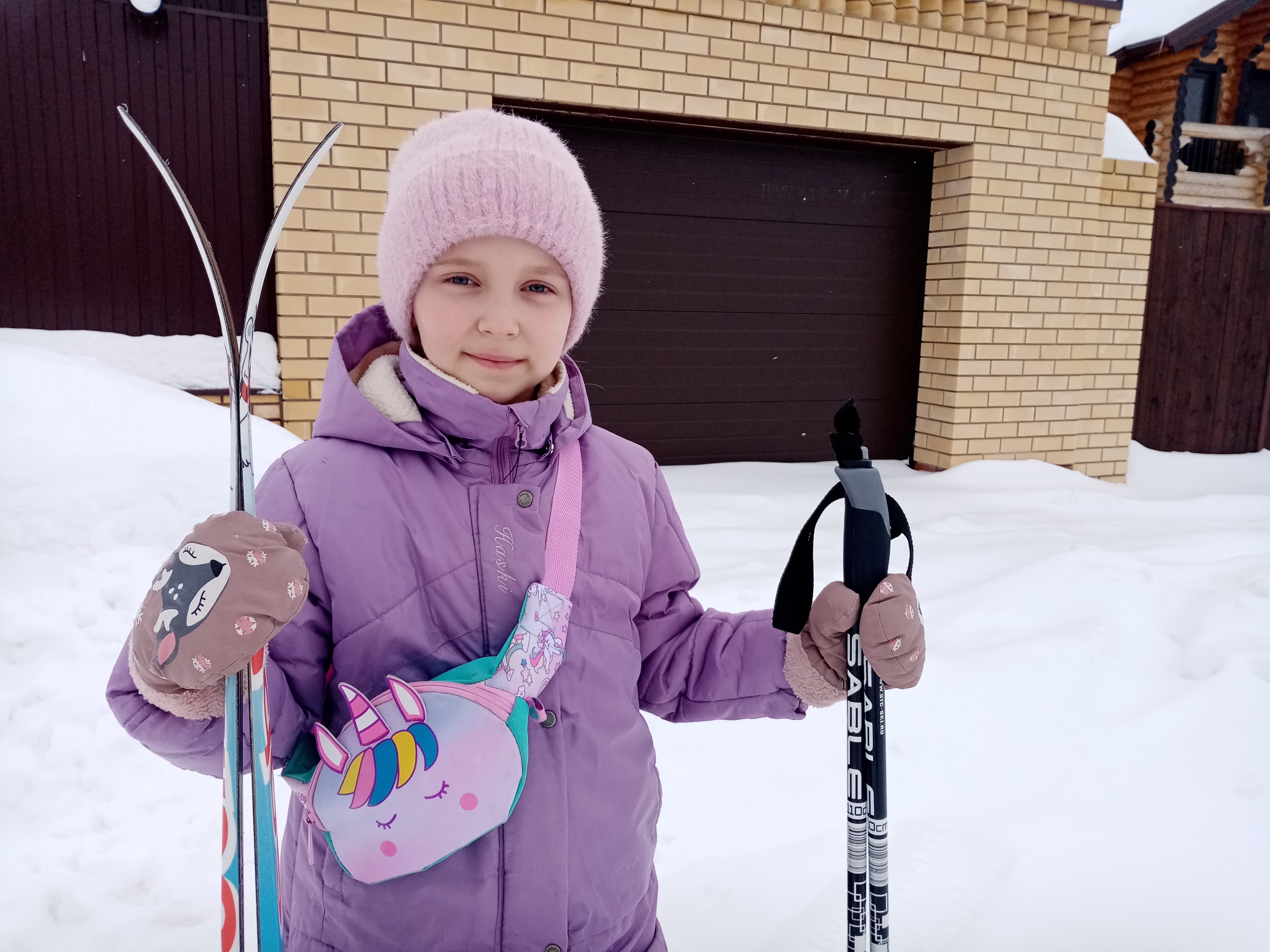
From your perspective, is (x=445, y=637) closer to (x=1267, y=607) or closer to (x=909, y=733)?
(x=909, y=733)

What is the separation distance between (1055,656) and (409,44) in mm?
4068

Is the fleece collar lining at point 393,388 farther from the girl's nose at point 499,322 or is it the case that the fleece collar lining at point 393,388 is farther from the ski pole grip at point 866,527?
the ski pole grip at point 866,527

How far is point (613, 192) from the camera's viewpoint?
17.3 feet

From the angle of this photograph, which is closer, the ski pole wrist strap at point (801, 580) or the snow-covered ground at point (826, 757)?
the ski pole wrist strap at point (801, 580)

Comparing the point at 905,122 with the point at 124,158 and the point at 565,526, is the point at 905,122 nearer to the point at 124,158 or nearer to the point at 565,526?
the point at 124,158

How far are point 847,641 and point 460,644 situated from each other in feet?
1.78

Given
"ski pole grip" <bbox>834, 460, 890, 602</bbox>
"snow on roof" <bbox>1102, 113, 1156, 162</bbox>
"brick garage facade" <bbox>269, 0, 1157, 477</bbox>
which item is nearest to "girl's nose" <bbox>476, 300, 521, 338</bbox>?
"ski pole grip" <bbox>834, 460, 890, 602</bbox>

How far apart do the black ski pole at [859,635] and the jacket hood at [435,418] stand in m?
0.39

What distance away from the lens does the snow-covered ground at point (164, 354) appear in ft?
14.4

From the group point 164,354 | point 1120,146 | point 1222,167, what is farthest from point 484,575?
point 1222,167

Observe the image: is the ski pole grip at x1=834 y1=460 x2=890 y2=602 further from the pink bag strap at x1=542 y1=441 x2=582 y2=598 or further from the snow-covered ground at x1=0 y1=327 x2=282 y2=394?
the snow-covered ground at x1=0 y1=327 x2=282 y2=394

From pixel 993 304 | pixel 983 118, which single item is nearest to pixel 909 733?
pixel 993 304

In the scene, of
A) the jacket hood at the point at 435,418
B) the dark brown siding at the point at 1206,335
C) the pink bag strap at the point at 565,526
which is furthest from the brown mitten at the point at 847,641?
the dark brown siding at the point at 1206,335

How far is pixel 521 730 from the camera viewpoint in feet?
3.24
